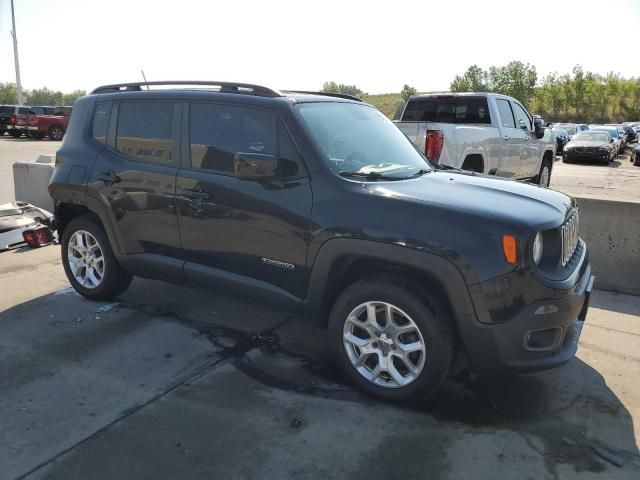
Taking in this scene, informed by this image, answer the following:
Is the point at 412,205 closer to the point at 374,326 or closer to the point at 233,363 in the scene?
the point at 374,326

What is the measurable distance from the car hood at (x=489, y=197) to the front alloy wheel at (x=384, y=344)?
27.6 inches

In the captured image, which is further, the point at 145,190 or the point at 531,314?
the point at 145,190

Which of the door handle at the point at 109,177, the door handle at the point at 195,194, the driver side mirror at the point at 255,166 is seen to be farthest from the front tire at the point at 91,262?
the driver side mirror at the point at 255,166

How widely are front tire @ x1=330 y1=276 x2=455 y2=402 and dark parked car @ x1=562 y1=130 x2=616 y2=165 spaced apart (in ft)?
81.2

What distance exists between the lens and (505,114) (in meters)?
9.51

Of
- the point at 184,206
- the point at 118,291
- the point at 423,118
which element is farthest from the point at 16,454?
the point at 423,118

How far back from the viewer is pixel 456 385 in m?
3.70

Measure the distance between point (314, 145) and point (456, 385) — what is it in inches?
73.3

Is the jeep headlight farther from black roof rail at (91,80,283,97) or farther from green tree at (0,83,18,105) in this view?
green tree at (0,83,18,105)

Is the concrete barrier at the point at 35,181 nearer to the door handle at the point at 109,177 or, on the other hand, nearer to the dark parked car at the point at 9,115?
the door handle at the point at 109,177

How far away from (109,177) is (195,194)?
3.36 feet

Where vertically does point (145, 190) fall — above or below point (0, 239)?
above

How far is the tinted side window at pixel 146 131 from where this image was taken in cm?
436

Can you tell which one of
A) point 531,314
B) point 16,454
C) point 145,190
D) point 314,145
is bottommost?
point 16,454
